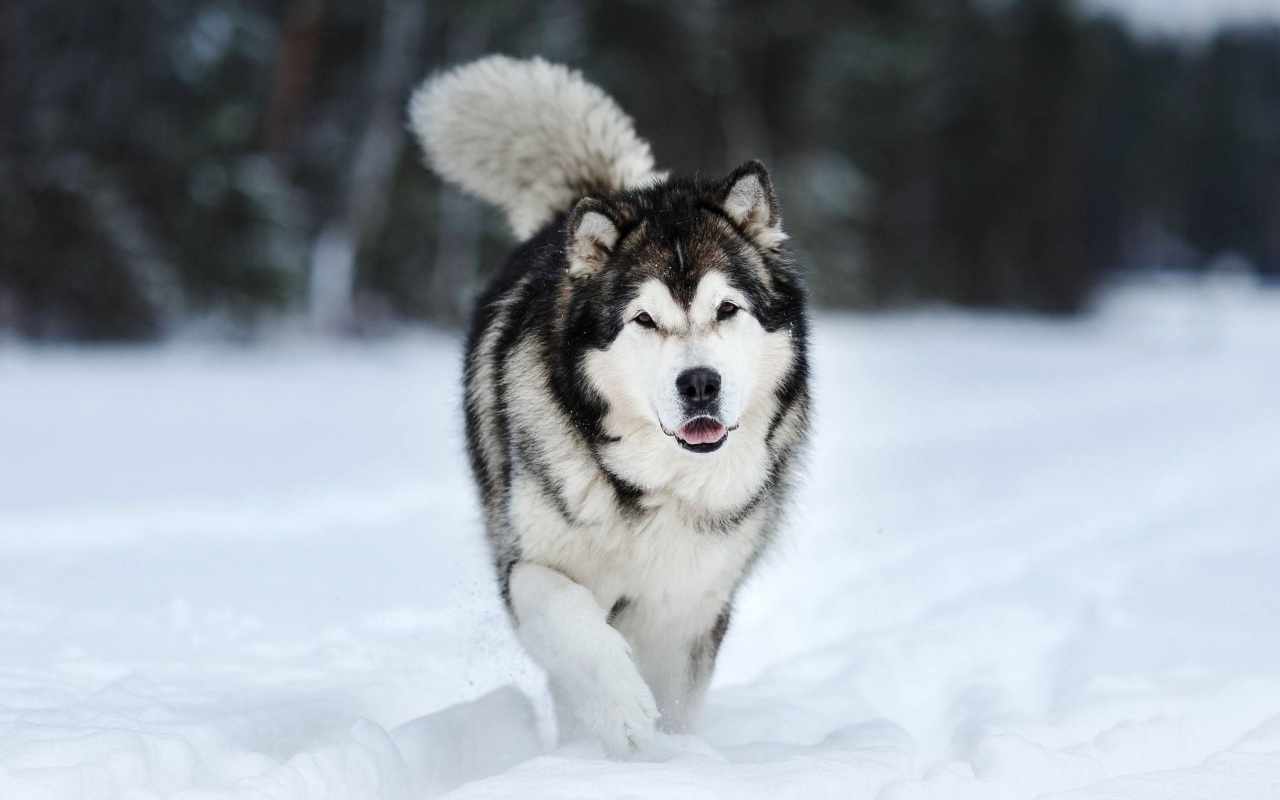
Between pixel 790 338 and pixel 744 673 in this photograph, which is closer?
pixel 790 338

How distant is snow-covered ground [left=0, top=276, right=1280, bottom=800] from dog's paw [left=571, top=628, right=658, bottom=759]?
7 cm

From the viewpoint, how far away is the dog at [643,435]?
9.39ft

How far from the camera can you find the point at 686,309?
2.97 meters

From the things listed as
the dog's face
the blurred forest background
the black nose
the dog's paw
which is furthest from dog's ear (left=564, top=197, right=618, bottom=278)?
the blurred forest background

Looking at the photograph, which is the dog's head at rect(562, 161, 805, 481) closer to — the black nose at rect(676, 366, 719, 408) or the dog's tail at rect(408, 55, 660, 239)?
the black nose at rect(676, 366, 719, 408)

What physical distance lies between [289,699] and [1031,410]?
10.3m

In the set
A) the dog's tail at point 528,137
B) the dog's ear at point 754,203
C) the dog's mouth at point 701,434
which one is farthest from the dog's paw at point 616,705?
the dog's tail at point 528,137

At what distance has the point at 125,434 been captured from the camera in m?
8.04

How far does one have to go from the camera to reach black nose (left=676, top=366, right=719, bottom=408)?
110 inches

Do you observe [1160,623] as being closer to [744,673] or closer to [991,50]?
[744,673]

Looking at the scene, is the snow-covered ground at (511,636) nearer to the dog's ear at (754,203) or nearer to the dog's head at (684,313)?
the dog's head at (684,313)

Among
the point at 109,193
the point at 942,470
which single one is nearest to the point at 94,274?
the point at 109,193

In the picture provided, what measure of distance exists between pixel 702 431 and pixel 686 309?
0.32 m

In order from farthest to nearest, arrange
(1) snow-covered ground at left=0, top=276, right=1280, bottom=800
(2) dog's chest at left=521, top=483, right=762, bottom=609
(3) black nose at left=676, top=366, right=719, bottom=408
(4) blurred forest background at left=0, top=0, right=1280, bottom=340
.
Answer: (4) blurred forest background at left=0, top=0, right=1280, bottom=340, (2) dog's chest at left=521, top=483, right=762, bottom=609, (3) black nose at left=676, top=366, right=719, bottom=408, (1) snow-covered ground at left=0, top=276, right=1280, bottom=800
